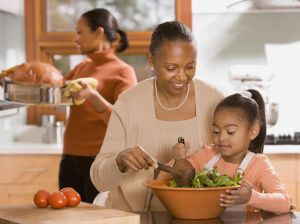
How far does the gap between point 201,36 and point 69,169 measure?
4.78ft

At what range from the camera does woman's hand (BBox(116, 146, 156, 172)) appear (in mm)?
2041

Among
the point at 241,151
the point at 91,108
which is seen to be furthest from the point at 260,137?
the point at 91,108

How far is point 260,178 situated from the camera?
217cm

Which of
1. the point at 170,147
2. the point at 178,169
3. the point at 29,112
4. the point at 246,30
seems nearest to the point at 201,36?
the point at 246,30

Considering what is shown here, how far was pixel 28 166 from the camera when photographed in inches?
164

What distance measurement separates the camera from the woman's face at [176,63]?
2191mm

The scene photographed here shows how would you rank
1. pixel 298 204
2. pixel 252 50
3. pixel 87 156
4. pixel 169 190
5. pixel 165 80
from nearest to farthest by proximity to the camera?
pixel 169 190 < pixel 165 80 < pixel 87 156 < pixel 298 204 < pixel 252 50

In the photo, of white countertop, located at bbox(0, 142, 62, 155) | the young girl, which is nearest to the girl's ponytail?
the young girl

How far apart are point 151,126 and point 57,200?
1.47 feet

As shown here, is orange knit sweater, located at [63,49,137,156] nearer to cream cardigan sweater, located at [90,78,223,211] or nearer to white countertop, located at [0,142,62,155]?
white countertop, located at [0,142,62,155]

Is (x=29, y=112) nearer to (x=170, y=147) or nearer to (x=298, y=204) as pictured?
(x=298, y=204)

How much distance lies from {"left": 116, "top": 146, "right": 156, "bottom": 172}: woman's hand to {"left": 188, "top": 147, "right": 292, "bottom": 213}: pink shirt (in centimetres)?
25

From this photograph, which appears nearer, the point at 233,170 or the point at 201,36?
the point at 233,170

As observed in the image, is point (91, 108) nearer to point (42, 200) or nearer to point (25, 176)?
point (25, 176)
